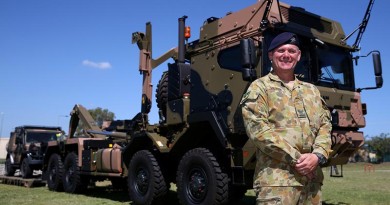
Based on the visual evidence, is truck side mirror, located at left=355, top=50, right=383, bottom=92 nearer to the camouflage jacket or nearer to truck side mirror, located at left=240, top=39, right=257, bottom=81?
truck side mirror, located at left=240, top=39, right=257, bottom=81

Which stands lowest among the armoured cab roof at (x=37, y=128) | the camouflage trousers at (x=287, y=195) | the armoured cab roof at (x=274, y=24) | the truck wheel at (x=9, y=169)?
the truck wheel at (x=9, y=169)

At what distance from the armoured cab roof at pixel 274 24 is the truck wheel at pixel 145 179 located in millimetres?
2458

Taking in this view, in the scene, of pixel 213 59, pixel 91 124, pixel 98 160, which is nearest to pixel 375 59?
pixel 213 59

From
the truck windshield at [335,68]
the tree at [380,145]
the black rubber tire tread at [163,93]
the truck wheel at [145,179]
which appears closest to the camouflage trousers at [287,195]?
the truck windshield at [335,68]

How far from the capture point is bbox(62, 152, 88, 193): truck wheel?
10.6m

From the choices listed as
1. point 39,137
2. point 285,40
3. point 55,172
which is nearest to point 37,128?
point 39,137

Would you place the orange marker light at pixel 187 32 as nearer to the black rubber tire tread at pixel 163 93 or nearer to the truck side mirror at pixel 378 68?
the black rubber tire tread at pixel 163 93

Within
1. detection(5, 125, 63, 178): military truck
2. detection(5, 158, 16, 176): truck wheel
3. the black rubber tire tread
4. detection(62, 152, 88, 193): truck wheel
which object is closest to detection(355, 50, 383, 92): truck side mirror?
the black rubber tire tread

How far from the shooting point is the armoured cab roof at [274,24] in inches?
254

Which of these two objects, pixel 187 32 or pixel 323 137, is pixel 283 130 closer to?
pixel 323 137

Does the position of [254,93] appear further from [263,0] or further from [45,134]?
[45,134]

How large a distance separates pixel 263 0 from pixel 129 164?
4251 mm

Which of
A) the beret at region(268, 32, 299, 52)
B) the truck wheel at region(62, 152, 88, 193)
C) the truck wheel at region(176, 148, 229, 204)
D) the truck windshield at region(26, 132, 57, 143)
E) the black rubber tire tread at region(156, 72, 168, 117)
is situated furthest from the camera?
the truck windshield at region(26, 132, 57, 143)

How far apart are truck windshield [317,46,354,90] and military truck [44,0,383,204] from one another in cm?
2
